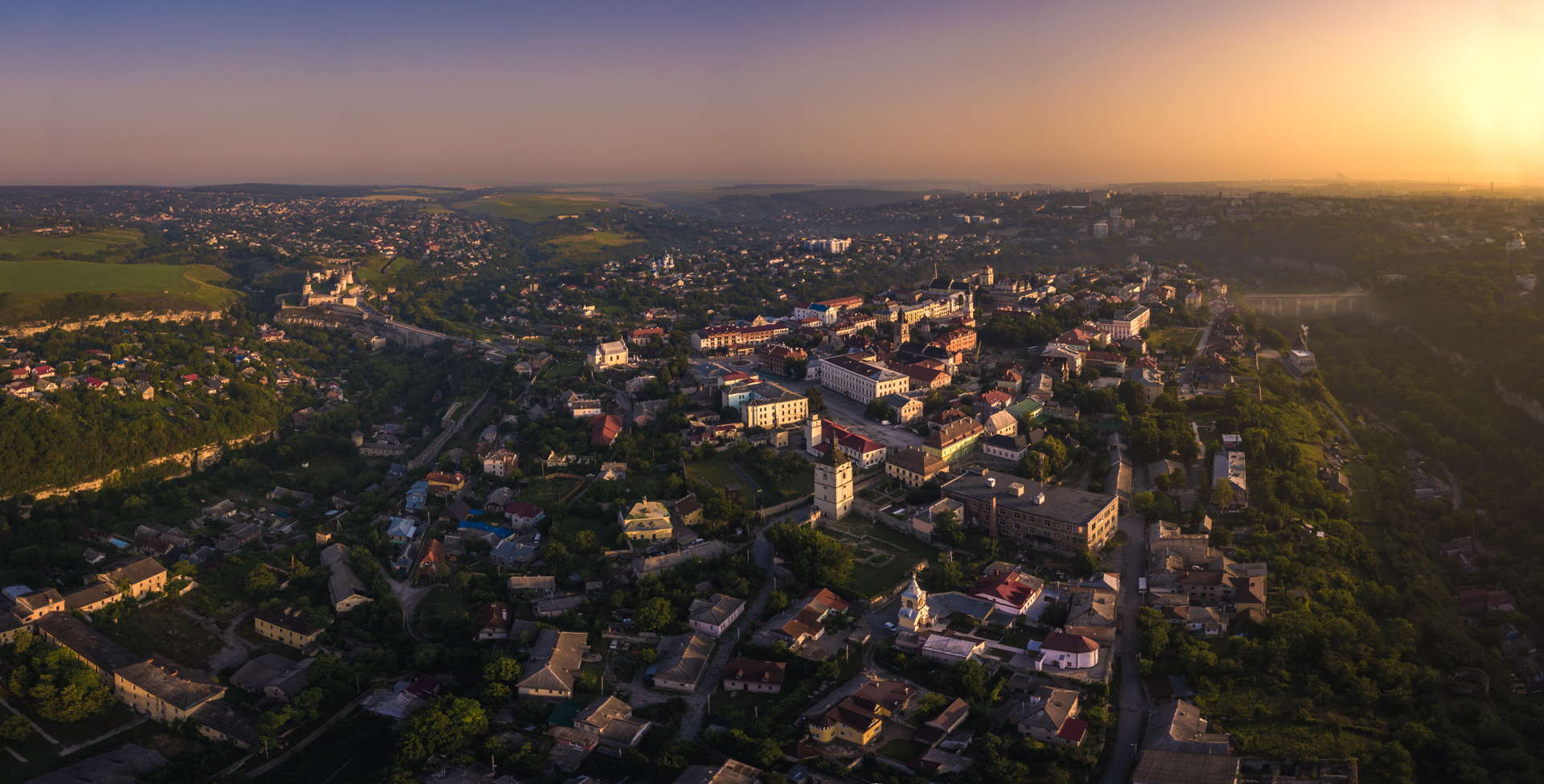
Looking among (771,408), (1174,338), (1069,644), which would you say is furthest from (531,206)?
(1069,644)

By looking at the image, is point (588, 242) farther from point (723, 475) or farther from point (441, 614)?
point (441, 614)

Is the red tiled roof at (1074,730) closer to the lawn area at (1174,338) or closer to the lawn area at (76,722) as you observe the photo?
the lawn area at (76,722)

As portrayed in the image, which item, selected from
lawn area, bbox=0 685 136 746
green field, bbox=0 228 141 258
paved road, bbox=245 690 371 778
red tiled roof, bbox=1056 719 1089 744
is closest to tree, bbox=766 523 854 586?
red tiled roof, bbox=1056 719 1089 744

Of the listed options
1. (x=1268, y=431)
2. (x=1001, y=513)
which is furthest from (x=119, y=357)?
(x=1268, y=431)

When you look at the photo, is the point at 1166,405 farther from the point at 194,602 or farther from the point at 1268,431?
the point at 194,602

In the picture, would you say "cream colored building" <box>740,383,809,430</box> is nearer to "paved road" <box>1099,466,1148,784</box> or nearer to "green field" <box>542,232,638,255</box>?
"paved road" <box>1099,466,1148,784</box>
